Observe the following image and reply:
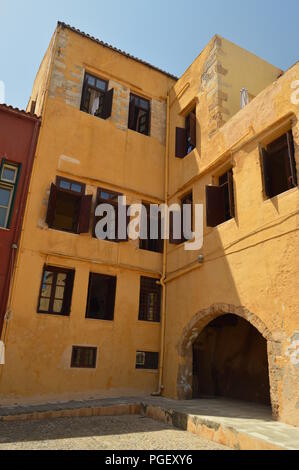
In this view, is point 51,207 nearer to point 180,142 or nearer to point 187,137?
point 180,142

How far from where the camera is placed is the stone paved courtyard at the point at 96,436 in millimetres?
5422

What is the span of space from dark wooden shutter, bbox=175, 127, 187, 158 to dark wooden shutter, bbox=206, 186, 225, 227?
8.45ft

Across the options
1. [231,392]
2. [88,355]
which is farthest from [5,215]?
[231,392]

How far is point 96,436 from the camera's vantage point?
602cm

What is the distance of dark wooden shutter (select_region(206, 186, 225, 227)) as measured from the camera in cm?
949

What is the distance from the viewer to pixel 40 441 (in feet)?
18.4

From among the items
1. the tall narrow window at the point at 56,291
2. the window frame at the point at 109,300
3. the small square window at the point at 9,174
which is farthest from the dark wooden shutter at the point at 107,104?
A: the tall narrow window at the point at 56,291

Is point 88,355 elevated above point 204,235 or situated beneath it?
situated beneath

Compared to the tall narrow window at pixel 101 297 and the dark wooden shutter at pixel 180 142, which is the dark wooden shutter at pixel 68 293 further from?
the dark wooden shutter at pixel 180 142

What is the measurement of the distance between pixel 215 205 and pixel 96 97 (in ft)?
20.1

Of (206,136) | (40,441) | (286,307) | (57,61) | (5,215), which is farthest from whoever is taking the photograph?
(57,61)

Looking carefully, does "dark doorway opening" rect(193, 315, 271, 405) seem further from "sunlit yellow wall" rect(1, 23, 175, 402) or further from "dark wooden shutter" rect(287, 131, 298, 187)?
"dark wooden shutter" rect(287, 131, 298, 187)

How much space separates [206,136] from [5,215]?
596cm

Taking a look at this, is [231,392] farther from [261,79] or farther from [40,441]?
[261,79]
